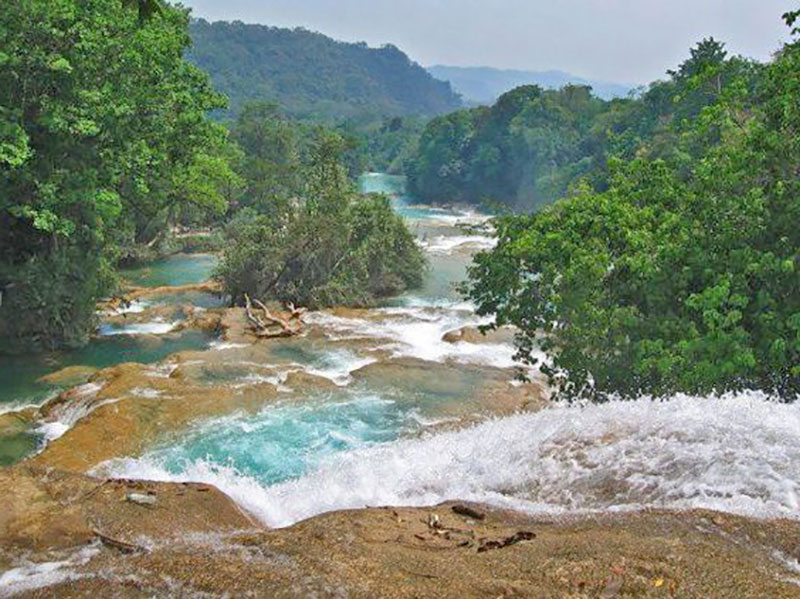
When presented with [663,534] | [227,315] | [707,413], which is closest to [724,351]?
[707,413]

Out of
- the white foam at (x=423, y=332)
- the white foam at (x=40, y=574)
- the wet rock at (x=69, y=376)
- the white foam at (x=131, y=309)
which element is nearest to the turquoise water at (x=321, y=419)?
the white foam at (x=423, y=332)

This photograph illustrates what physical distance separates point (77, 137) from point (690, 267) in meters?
13.7

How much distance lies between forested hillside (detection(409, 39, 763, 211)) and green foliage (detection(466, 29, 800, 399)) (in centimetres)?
4402

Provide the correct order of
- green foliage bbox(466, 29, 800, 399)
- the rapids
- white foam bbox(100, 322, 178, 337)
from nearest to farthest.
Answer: the rapids < green foliage bbox(466, 29, 800, 399) < white foam bbox(100, 322, 178, 337)

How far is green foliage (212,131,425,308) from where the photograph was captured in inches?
1009

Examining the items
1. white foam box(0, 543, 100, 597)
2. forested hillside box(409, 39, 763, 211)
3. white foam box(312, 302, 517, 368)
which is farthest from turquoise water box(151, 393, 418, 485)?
forested hillside box(409, 39, 763, 211)

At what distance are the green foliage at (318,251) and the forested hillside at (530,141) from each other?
103 ft

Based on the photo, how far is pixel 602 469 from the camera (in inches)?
271

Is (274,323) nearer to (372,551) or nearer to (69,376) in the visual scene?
(69,376)

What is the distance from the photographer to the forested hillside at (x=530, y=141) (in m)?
58.8

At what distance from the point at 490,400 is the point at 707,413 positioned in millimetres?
8872

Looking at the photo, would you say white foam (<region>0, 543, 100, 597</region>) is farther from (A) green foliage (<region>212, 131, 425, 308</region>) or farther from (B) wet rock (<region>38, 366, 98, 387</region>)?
(A) green foliage (<region>212, 131, 425, 308</region>)

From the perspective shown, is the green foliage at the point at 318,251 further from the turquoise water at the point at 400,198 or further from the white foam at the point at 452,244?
the turquoise water at the point at 400,198

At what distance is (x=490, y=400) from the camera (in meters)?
16.2
